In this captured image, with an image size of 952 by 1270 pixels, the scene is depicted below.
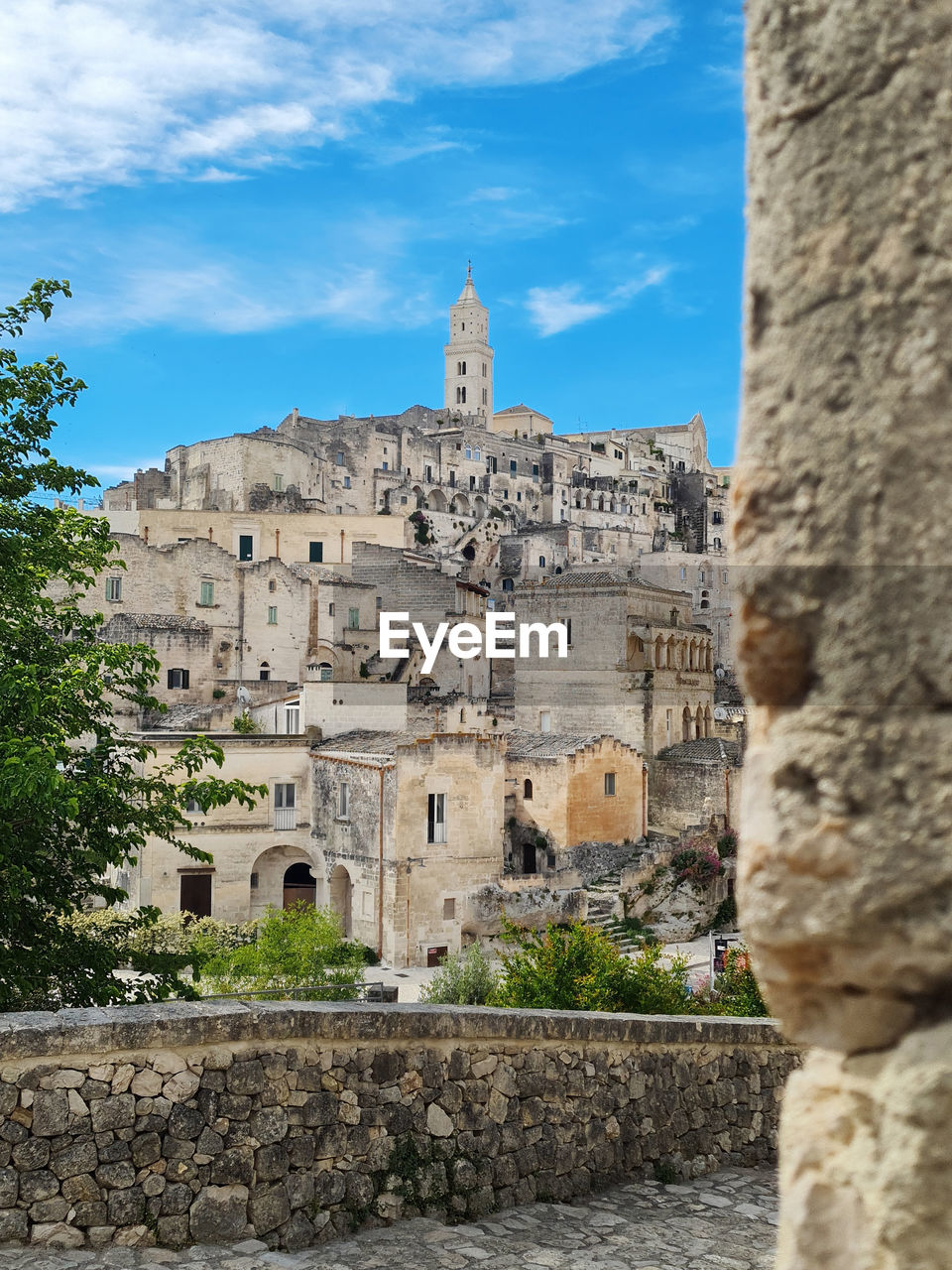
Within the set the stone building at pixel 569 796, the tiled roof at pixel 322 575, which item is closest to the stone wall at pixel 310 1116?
the stone building at pixel 569 796

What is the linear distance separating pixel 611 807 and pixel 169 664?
17.3 meters

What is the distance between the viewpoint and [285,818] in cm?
3403

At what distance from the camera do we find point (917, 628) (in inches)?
81.6

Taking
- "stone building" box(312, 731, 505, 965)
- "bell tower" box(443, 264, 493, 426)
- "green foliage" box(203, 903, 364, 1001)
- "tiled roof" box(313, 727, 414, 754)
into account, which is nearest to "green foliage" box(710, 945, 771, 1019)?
"green foliage" box(203, 903, 364, 1001)

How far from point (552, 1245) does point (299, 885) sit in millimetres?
29705

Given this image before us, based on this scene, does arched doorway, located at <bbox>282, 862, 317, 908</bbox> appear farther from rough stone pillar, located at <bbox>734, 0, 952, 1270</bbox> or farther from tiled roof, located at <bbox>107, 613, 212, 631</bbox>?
rough stone pillar, located at <bbox>734, 0, 952, 1270</bbox>

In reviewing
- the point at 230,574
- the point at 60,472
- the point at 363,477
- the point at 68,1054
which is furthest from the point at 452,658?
the point at 68,1054

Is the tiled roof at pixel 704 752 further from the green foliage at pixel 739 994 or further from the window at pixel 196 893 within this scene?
the green foliage at pixel 739 994

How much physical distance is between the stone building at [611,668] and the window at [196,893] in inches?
687

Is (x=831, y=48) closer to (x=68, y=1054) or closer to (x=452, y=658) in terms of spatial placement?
(x=68, y=1054)

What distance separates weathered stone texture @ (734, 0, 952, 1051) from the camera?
2.05 meters

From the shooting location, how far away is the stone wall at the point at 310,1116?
585 centimetres

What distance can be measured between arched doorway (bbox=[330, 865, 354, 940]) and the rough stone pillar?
31012mm

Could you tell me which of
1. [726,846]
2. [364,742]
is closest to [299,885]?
[364,742]
